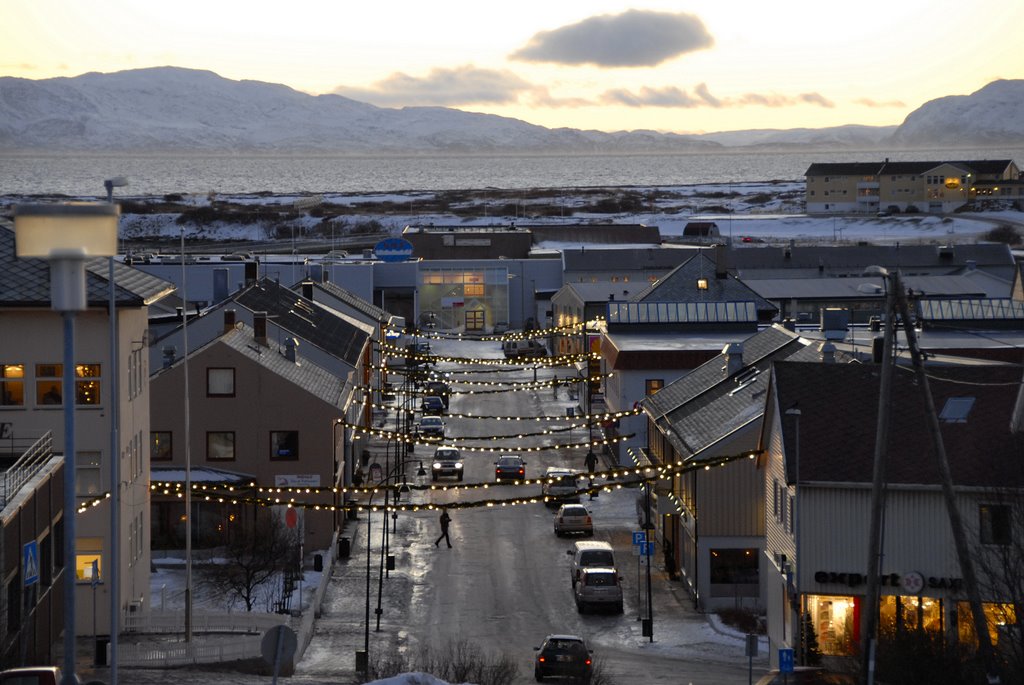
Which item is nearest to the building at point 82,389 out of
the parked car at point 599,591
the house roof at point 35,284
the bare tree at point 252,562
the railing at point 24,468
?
the house roof at point 35,284

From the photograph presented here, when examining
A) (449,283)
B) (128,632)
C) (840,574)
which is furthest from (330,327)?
(449,283)

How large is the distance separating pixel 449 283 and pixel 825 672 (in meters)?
77.1

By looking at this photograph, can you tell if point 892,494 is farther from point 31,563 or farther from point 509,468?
point 509,468

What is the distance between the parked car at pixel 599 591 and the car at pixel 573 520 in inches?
309

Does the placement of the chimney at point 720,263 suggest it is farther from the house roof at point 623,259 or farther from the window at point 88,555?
the window at point 88,555

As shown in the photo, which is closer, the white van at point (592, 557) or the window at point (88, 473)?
the window at point (88, 473)

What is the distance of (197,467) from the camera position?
1743 inches

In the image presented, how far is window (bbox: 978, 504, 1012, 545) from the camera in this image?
28.0 m

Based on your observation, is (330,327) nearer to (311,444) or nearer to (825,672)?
(311,444)

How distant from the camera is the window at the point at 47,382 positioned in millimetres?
33250

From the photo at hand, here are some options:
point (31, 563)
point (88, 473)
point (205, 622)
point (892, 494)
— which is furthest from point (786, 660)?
point (88, 473)

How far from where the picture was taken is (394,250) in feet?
353

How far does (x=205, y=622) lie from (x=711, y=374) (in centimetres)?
1994

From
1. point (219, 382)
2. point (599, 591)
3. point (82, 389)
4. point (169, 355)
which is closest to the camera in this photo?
point (82, 389)
